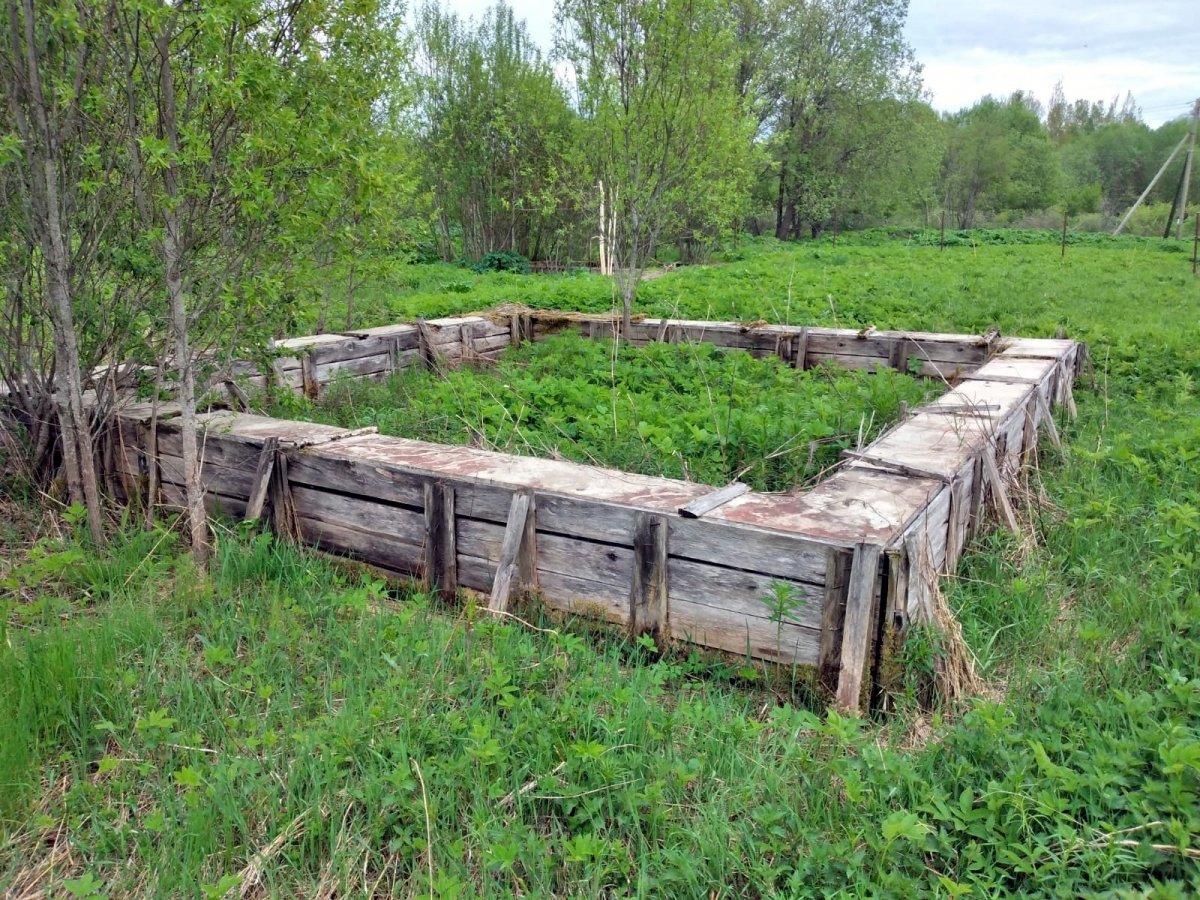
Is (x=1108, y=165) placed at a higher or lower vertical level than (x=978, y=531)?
higher

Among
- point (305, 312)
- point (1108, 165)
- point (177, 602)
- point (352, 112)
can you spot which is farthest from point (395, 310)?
point (1108, 165)

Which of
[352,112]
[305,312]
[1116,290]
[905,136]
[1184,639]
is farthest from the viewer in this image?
[905,136]

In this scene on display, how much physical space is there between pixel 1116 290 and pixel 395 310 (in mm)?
11704

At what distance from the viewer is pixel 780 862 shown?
2.31 m

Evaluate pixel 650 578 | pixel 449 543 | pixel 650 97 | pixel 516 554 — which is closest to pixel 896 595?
pixel 650 578

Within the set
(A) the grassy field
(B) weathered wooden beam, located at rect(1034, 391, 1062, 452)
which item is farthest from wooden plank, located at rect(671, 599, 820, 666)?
(B) weathered wooden beam, located at rect(1034, 391, 1062, 452)

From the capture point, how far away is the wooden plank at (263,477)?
458 centimetres

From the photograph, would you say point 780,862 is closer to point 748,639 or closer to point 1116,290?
point 748,639

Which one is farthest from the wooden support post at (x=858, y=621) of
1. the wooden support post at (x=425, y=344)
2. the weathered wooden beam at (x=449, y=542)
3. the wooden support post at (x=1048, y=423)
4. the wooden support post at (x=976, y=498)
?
the wooden support post at (x=425, y=344)

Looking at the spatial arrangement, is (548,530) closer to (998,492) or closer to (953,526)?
(953,526)

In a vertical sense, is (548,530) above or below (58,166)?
below

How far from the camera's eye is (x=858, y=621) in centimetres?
312

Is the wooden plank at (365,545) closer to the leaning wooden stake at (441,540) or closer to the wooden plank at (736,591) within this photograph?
the leaning wooden stake at (441,540)

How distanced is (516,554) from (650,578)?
65 cm
